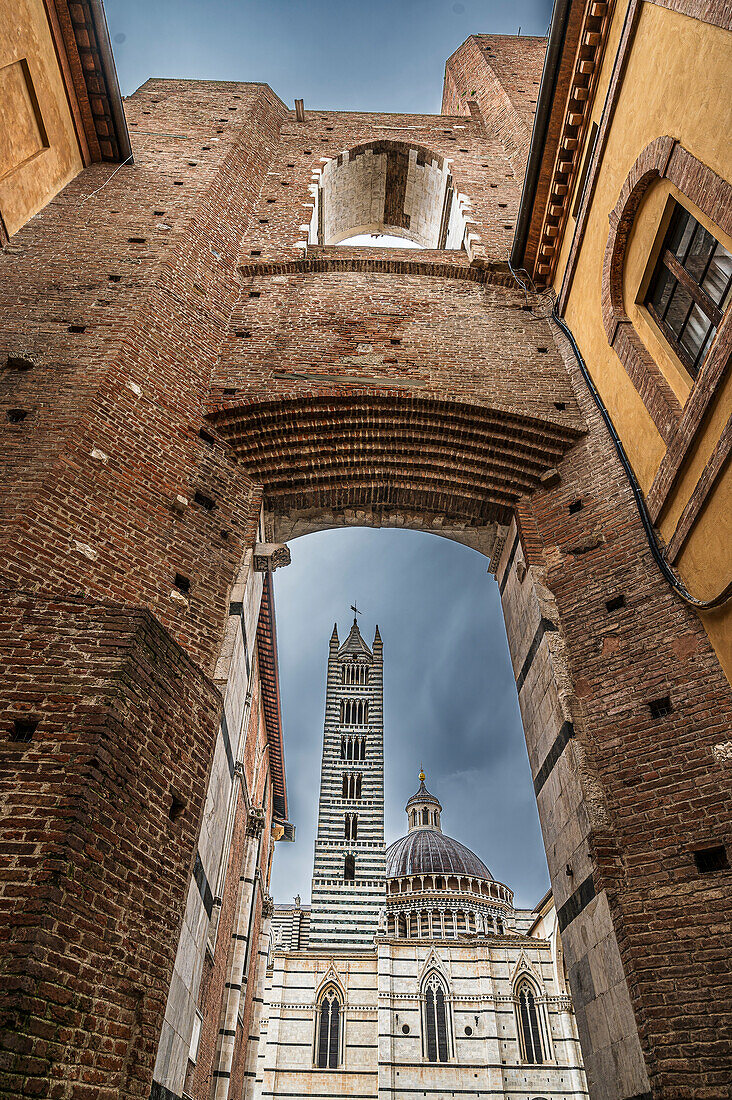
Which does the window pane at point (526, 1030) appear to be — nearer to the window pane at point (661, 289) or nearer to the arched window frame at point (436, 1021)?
the arched window frame at point (436, 1021)

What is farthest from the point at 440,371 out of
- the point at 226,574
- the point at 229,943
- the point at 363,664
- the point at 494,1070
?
the point at 363,664

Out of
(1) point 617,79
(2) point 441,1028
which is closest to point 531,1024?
(2) point 441,1028

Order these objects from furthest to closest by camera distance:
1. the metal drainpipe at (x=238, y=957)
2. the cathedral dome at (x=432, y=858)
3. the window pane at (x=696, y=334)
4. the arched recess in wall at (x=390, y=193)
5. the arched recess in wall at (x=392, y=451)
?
1. the cathedral dome at (x=432, y=858)
2. the arched recess in wall at (x=390, y=193)
3. the metal drainpipe at (x=238, y=957)
4. the arched recess in wall at (x=392, y=451)
5. the window pane at (x=696, y=334)

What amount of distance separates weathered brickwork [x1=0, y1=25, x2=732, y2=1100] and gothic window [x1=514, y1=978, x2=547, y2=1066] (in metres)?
24.0

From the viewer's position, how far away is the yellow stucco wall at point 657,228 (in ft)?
17.4

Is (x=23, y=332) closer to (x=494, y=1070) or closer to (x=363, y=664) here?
(x=494, y=1070)

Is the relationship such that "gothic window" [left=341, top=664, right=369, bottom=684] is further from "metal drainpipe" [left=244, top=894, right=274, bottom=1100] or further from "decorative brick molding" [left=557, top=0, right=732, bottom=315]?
"decorative brick molding" [left=557, top=0, right=732, bottom=315]

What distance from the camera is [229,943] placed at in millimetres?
12828

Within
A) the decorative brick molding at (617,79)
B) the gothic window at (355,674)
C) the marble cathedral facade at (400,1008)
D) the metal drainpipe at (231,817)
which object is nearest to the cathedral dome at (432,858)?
the marble cathedral facade at (400,1008)

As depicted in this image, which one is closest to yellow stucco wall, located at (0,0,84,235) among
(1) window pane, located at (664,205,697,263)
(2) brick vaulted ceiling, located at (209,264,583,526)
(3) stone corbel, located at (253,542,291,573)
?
(2) brick vaulted ceiling, located at (209,264,583,526)

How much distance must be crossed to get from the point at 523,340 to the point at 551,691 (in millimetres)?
5081

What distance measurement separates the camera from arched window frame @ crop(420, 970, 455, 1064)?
99.0ft

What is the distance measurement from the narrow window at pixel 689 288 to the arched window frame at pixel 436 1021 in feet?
107

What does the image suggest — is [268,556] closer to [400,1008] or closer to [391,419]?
[391,419]
